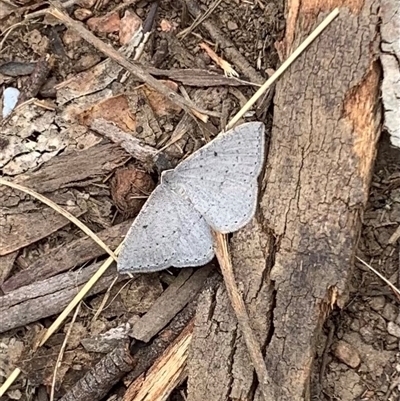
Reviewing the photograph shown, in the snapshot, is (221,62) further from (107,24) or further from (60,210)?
(60,210)

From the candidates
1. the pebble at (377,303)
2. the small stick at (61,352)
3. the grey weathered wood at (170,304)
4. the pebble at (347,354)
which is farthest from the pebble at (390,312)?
the small stick at (61,352)

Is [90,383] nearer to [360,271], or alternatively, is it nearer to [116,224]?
[116,224]

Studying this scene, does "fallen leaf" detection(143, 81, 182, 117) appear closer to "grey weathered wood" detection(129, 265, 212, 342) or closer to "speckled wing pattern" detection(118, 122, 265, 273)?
"speckled wing pattern" detection(118, 122, 265, 273)

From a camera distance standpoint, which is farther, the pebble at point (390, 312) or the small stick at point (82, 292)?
the small stick at point (82, 292)

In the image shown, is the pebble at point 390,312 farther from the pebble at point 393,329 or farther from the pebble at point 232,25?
the pebble at point 232,25

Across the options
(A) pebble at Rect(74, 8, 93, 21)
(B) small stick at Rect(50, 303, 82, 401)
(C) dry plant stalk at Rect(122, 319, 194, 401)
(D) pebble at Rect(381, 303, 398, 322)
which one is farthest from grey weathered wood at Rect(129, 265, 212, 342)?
(A) pebble at Rect(74, 8, 93, 21)

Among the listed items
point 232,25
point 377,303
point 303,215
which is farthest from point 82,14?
point 377,303

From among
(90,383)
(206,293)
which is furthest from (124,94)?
(90,383)
